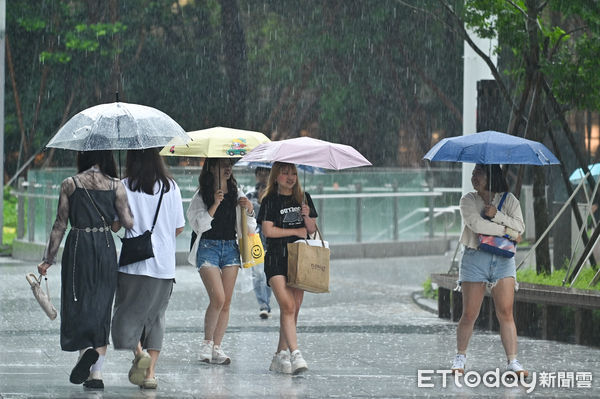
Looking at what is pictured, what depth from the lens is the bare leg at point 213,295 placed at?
985 cm

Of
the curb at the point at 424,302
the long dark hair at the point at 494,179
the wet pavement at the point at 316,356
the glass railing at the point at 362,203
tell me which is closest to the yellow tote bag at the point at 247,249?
the wet pavement at the point at 316,356

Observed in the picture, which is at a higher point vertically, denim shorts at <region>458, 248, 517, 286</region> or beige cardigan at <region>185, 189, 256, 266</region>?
beige cardigan at <region>185, 189, 256, 266</region>

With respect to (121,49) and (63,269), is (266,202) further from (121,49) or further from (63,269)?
(121,49)

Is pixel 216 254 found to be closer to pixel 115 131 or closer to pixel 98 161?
pixel 98 161

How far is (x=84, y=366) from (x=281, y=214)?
6.91ft

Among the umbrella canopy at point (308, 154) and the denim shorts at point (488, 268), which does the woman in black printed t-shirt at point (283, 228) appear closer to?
the umbrella canopy at point (308, 154)

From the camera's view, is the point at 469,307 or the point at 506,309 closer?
the point at 506,309

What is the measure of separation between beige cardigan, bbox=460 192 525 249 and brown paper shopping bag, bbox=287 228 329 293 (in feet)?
3.77

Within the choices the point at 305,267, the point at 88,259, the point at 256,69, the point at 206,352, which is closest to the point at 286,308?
the point at 305,267

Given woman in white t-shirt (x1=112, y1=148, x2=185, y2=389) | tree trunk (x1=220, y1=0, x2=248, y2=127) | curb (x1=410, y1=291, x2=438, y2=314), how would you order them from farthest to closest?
tree trunk (x1=220, y1=0, x2=248, y2=127), curb (x1=410, y1=291, x2=438, y2=314), woman in white t-shirt (x1=112, y1=148, x2=185, y2=389)

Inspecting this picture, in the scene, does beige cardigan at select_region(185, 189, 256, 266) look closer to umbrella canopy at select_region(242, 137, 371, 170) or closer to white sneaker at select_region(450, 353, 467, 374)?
umbrella canopy at select_region(242, 137, 371, 170)

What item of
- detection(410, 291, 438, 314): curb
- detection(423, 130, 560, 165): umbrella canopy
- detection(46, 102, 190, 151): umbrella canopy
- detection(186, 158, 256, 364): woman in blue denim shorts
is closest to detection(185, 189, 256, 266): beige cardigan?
detection(186, 158, 256, 364): woman in blue denim shorts

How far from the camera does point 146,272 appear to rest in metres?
8.41

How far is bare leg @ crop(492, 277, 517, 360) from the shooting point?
30.2ft
